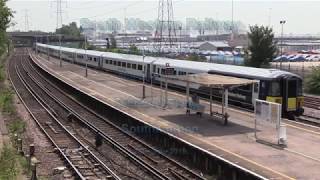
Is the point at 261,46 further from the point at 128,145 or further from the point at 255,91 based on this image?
the point at 128,145

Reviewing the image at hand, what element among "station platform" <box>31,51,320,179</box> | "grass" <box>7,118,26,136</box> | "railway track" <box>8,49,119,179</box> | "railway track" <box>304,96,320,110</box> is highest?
"station platform" <box>31,51,320,179</box>

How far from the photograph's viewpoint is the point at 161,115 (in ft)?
86.3

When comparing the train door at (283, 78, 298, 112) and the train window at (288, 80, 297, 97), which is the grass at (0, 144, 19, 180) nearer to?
the train door at (283, 78, 298, 112)

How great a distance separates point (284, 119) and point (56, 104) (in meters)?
18.1

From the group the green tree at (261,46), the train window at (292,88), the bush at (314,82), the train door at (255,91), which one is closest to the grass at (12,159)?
the train door at (255,91)

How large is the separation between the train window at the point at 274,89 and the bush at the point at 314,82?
53.5 ft

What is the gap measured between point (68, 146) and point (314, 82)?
25210 mm

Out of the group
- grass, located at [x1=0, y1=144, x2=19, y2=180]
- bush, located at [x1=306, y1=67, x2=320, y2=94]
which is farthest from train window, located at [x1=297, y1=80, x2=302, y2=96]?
bush, located at [x1=306, y1=67, x2=320, y2=94]

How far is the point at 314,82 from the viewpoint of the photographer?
4103cm

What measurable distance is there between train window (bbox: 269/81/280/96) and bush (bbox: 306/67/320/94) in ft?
53.5

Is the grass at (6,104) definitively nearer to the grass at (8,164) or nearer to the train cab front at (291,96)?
the grass at (8,164)

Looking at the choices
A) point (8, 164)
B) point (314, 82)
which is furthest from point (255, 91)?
point (314, 82)

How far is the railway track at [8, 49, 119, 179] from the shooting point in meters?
17.3

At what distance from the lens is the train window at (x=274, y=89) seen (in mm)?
25520
